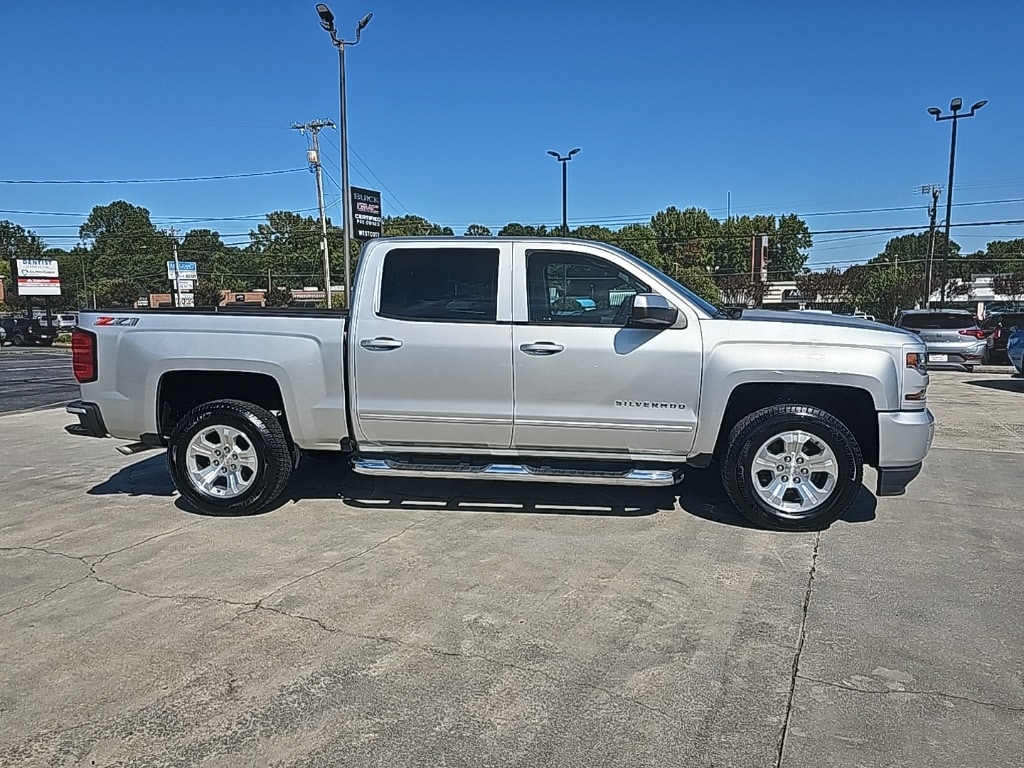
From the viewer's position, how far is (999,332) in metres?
22.0

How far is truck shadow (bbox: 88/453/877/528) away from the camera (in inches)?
231

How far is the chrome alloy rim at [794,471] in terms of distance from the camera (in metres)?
5.34

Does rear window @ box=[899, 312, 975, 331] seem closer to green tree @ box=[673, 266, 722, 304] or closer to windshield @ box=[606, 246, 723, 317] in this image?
windshield @ box=[606, 246, 723, 317]

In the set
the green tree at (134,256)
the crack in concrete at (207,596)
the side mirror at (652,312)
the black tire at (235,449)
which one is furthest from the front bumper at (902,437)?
the green tree at (134,256)

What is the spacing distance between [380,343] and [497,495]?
1.62 meters

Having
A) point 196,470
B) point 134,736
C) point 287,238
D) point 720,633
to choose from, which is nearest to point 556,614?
point 720,633

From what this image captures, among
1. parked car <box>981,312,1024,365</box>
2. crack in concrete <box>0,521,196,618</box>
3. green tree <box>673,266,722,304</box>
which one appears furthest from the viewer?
green tree <box>673,266,722,304</box>

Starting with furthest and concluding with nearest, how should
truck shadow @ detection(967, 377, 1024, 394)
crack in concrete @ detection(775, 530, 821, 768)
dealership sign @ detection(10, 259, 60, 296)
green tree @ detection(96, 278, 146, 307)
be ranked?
green tree @ detection(96, 278, 146, 307), dealership sign @ detection(10, 259, 60, 296), truck shadow @ detection(967, 377, 1024, 394), crack in concrete @ detection(775, 530, 821, 768)

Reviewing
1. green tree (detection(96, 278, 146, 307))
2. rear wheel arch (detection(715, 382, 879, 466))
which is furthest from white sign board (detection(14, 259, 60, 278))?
rear wheel arch (detection(715, 382, 879, 466))

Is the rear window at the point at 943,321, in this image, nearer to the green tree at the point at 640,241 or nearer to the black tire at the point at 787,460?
the black tire at the point at 787,460

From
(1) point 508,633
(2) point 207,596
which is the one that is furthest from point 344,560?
(1) point 508,633

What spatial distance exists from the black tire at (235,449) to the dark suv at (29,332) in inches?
1458

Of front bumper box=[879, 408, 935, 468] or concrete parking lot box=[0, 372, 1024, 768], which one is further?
front bumper box=[879, 408, 935, 468]

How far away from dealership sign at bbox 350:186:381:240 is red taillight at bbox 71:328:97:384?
2180 centimetres
